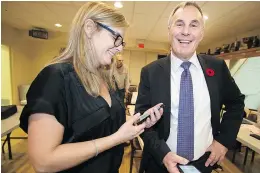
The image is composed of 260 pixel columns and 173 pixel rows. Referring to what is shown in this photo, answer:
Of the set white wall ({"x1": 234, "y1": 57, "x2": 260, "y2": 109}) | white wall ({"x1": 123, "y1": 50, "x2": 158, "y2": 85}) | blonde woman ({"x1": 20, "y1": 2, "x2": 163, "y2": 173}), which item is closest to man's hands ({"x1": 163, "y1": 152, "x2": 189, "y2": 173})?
blonde woman ({"x1": 20, "y1": 2, "x2": 163, "y2": 173})

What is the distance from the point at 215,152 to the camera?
3.87 ft

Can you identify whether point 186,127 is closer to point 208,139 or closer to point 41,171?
point 208,139

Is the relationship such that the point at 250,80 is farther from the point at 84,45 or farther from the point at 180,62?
the point at 84,45

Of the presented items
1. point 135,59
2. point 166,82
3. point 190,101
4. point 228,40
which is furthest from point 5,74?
point 228,40

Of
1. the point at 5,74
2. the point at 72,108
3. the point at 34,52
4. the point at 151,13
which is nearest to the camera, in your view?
the point at 72,108

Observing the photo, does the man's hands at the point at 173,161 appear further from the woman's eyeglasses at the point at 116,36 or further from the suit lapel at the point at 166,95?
the woman's eyeglasses at the point at 116,36

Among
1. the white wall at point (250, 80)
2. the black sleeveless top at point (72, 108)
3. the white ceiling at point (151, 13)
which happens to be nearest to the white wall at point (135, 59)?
the white ceiling at point (151, 13)

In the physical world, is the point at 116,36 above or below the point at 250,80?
above

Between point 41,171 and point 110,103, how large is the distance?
401 millimetres

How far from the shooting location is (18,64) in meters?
6.60

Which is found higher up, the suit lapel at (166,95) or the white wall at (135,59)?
the white wall at (135,59)

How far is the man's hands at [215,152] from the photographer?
1.17 meters

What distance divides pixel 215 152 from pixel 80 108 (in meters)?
0.91

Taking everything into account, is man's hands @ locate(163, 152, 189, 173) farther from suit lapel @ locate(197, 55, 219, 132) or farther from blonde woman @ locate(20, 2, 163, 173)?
suit lapel @ locate(197, 55, 219, 132)
